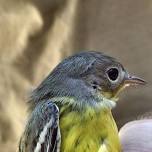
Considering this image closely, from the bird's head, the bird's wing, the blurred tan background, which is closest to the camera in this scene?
the bird's wing

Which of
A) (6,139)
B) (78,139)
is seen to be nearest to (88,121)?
(78,139)

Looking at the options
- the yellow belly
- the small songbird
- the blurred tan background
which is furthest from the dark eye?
the blurred tan background

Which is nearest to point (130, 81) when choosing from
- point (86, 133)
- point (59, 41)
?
point (86, 133)

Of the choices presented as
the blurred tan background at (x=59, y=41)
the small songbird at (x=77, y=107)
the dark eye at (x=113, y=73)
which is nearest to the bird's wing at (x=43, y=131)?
the small songbird at (x=77, y=107)

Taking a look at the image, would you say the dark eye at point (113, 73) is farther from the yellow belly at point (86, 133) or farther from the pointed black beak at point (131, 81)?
the yellow belly at point (86, 133)

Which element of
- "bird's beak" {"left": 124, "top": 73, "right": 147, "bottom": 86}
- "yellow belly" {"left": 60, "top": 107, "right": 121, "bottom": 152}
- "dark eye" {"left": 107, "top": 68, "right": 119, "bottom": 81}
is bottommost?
"yellow belly" {"left": 60, "top": 107, "right": 121, "bottom": 152}

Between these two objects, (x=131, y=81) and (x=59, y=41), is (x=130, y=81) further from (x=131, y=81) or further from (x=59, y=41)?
(x=59, y=41)

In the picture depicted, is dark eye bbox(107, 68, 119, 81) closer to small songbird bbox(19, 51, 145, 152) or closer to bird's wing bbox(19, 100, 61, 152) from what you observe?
small songbird bbox(19, 51, 145, 152)

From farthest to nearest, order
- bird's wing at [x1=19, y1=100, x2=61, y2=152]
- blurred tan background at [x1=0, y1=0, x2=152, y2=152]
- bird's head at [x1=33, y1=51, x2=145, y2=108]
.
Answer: blurred tan background at [x1=0, y1=0, x2=152, y2=152] < bird's head at [x1=33, y1=51, x2=145, y2=108] < bird's wing at [x1=19, y1=100, x2=61, y2=152]

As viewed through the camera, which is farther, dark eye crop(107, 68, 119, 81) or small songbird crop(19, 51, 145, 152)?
dark eye crop(107, 68, 119, 81)
